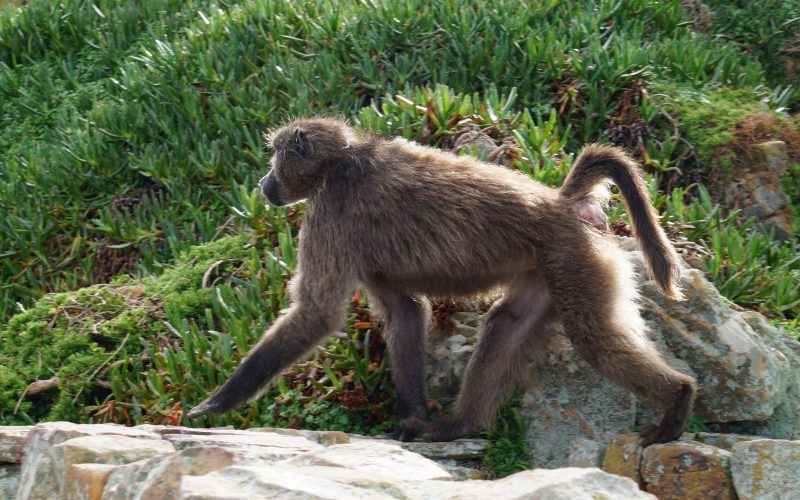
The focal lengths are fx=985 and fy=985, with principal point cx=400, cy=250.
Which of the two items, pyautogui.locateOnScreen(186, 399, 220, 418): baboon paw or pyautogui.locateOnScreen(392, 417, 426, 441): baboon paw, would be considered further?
pyautogui.locateOnScreen(392, 417, 426, 441): baboon paw

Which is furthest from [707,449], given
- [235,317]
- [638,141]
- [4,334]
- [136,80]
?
[136,80]

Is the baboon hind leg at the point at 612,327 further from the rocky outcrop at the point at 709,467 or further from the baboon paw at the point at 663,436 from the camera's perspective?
the rocky outcrop at the point at 709,467

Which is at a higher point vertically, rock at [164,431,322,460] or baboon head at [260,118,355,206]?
baboon head at [260,118,355,206]

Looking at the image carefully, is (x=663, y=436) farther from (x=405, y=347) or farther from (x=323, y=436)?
(x=323, y=436)

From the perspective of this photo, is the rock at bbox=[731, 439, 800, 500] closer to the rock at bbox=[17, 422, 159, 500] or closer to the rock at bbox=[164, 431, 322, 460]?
the rock at bbox=[164, 431, 322, 460]

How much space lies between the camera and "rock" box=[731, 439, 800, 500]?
12.5 feet

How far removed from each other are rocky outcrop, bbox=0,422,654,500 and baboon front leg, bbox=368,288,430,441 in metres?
0.27

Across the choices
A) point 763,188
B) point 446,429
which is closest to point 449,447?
point 446,429

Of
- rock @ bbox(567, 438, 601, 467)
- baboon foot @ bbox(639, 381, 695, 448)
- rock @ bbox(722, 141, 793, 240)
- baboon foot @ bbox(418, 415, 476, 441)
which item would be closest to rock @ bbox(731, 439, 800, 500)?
baboon foot @ bbox(639, 381, 695, 448)

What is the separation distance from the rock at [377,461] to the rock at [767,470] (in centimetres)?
127

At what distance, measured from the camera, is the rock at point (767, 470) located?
3814 mm

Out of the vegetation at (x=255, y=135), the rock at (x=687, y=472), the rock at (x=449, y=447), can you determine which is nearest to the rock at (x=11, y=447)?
A: the vegetation at (x=255, y=135)

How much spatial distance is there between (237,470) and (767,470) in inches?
83.8

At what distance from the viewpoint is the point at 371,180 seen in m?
4.64
